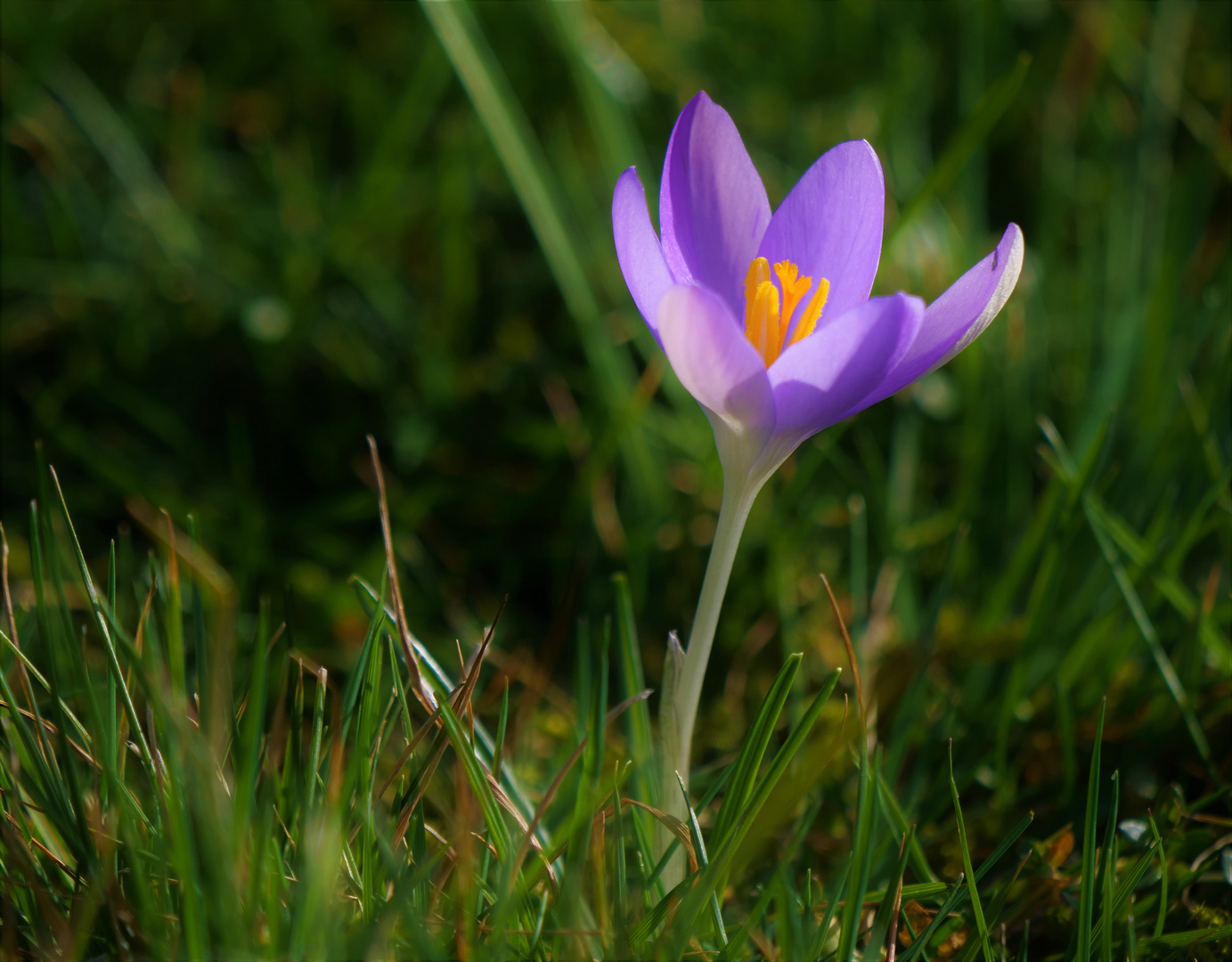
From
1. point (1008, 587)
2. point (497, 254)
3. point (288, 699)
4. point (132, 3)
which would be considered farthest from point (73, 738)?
point (132, 3)

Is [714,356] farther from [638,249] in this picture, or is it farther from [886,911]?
[886,911]

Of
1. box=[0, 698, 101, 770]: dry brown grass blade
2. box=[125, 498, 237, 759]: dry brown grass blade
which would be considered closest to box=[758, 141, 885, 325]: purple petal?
box=[125, 498, 237, 759]: dry brown grass blade

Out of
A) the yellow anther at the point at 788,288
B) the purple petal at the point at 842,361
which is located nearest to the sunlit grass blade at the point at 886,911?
the purple petal at the point at 842,361

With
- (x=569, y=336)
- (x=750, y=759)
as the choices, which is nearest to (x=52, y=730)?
(x=750, y=759)

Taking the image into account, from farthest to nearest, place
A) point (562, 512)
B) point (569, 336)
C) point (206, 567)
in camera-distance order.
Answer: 1. point (569, 336)
2. point (562, 512)
3. point (206, 567)

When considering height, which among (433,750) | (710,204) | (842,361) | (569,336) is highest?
(710,204)

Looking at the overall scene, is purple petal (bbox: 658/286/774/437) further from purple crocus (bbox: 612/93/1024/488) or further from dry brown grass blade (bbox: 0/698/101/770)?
dry brown grass blade (bbox: 0/698/101/770)

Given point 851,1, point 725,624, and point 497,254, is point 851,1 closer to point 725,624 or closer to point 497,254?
→ point 497,254
